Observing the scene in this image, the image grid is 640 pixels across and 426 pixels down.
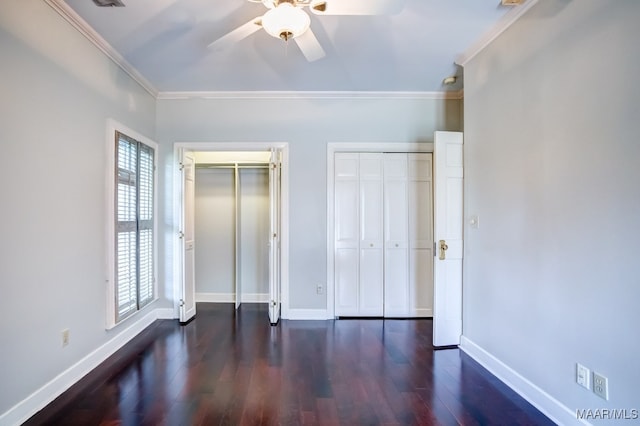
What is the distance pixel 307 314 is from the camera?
3822 mm

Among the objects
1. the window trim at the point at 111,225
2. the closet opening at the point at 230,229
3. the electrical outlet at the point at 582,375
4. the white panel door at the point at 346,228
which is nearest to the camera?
the electrical outlet at the point at 582,375

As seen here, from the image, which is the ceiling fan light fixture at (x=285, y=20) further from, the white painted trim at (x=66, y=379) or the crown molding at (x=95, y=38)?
the white painted trim at (x=66, y=379)

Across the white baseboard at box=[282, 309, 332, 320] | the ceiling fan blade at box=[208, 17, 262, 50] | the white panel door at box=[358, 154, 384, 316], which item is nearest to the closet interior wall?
the white baseboard at box=[282, 309, 332, 320]

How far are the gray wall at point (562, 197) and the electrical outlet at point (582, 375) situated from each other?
3 centimetres

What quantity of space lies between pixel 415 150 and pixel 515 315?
7.12 feet

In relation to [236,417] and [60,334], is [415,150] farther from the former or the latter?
[60,334]

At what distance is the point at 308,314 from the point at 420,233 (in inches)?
67.1

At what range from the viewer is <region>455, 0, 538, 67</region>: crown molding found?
88.0 inches

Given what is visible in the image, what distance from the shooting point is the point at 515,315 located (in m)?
2.33

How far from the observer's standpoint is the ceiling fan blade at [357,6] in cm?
164

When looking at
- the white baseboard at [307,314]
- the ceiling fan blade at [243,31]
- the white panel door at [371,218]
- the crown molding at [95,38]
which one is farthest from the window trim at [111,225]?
the white panel door at [371,218]

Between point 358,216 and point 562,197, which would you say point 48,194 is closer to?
point 358,216

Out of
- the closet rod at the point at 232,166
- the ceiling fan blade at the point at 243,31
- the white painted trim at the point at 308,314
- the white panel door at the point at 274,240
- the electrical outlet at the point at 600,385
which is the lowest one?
the white painted trim at the point at 308,314

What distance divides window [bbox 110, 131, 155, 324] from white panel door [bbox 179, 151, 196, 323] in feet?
1.10
